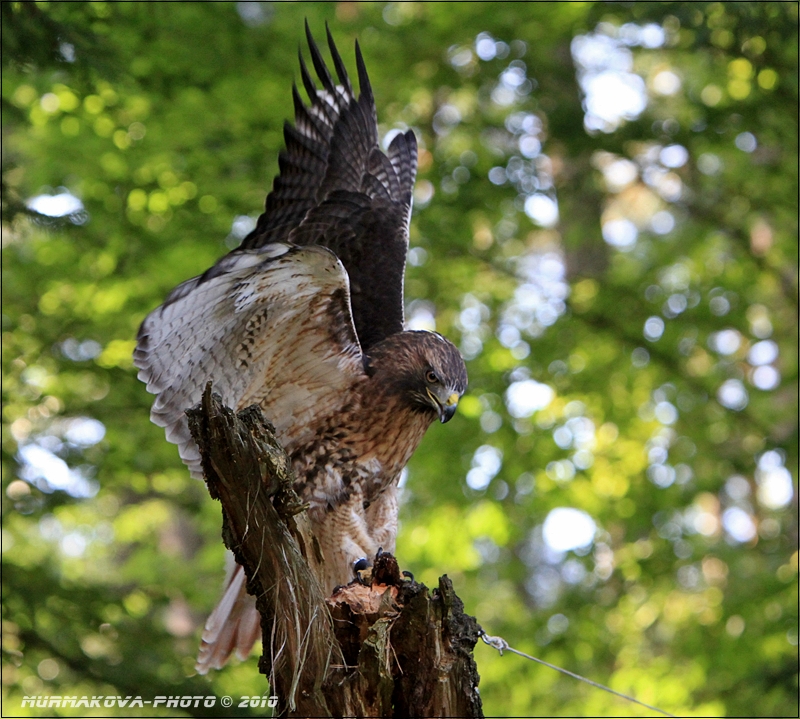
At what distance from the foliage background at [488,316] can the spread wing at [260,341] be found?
142cm

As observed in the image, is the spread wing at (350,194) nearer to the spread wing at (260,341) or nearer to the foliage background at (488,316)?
the spread wing at (260,341)

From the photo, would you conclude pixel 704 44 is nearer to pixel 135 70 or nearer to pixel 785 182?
pixel 785 182

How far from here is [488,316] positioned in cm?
752

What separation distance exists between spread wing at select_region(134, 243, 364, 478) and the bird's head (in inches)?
5.3

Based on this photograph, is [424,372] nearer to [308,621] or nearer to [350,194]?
[350,194]

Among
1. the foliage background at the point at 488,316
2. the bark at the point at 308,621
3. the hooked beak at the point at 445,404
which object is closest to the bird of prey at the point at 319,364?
the hooked beak at the point at 445,404

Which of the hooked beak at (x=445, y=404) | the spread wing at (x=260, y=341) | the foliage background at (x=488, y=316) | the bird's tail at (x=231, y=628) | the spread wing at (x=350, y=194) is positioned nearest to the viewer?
the spread wing at (x=260, y=341)

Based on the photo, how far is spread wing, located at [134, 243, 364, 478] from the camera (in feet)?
10.8

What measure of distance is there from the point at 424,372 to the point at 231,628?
151cm

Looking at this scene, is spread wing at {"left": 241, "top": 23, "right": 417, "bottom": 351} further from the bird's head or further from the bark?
the bark

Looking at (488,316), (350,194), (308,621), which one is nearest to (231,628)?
(308,621)

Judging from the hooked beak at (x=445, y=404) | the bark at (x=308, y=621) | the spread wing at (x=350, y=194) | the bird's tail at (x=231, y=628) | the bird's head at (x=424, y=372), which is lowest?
the bird's tail at (x=231, y=628)

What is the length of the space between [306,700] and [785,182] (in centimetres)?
634

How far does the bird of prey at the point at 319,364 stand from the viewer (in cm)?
337
